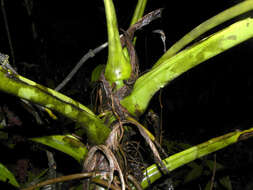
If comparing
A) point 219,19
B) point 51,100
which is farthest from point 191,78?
point 51,100

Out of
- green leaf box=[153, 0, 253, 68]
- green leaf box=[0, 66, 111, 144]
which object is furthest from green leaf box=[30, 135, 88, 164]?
green leaf box=[153, 0, 253, 68]

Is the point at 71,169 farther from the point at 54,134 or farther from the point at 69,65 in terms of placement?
the point at 69,65

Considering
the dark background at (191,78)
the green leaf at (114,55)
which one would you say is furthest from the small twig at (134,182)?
the dark background at (191,78)

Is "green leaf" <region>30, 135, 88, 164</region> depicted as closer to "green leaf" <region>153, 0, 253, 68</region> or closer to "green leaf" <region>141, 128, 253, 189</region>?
"green leaf" <region>141, 128, 253, 189</region>

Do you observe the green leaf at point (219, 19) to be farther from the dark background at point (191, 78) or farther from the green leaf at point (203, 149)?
the dark background at point (191, 78)

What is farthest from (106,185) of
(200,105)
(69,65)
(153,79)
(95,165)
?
(69,65)

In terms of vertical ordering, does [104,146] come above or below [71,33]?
below
